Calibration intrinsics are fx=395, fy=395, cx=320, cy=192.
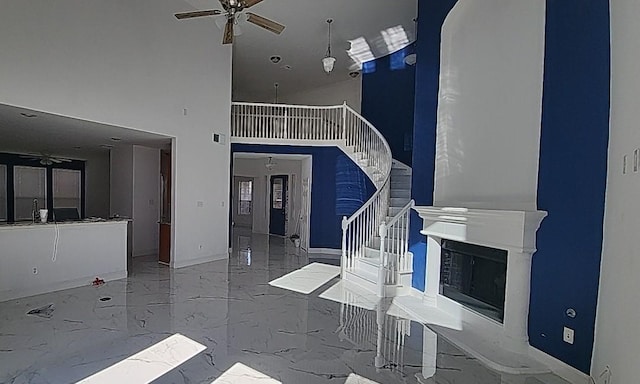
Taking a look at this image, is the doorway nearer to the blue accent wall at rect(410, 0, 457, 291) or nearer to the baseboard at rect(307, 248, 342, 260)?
the baseboard at rect(307, 248, 342, 260)

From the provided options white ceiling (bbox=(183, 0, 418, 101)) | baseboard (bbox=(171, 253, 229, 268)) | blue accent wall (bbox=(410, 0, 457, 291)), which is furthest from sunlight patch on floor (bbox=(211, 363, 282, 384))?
white ceiling (bbox=(183, 0, 418, 101))

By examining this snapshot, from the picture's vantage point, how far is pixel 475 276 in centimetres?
462

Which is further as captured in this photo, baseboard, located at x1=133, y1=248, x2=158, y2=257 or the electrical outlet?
baseboard, located at x1=133, y1=248, x2=158, y2=257

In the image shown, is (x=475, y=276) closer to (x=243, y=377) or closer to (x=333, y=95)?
(x=243, y=377)

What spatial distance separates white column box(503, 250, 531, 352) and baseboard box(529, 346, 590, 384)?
0.41ft

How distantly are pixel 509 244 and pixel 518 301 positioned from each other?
55cm

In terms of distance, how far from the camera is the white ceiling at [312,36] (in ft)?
24.2

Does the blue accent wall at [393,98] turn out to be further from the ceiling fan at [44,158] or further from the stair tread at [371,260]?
the ceiling fan at [44,158]

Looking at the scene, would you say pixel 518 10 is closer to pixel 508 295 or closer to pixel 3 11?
pixel 508 295

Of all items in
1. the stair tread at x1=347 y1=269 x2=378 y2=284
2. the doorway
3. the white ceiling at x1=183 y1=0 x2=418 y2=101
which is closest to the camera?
the stair tread at x1=347 y1=269 x2=378 y2=284

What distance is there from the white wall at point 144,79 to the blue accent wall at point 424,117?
4291mm

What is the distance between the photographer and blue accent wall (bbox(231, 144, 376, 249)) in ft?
31.4

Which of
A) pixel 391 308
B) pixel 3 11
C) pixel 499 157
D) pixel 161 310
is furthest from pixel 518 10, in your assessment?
pixel 3 11

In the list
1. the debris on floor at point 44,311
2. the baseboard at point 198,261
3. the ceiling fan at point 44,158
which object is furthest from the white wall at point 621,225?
the ceiling fan at point 44,158
